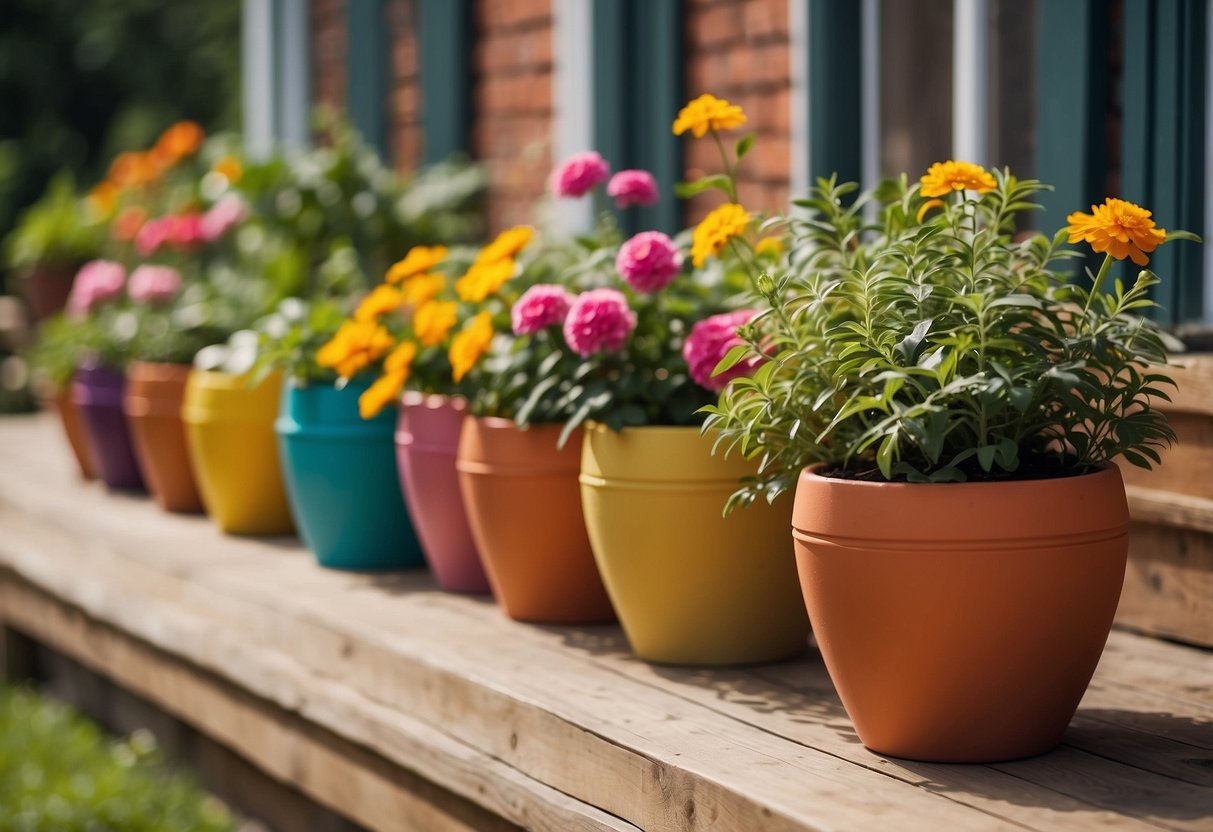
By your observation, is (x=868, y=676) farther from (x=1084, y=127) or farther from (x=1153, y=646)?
(x=1084, y=127)

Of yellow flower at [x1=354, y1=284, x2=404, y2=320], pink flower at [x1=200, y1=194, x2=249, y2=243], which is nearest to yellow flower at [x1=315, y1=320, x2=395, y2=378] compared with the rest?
yellow flower at [x1=354, y1=284, x2=404, y2=320]

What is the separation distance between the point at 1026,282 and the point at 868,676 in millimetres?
509

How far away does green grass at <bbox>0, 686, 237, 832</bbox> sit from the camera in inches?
139

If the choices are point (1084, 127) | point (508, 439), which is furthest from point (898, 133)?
point (508, 439)

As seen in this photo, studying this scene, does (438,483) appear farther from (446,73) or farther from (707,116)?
(446,73)

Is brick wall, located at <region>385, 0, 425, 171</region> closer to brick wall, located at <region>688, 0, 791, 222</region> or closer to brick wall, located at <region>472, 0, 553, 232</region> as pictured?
brick wall, located at <region>472, 0, 553, 232</region>

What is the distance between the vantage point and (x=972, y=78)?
274cm

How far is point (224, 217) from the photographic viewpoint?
441 cm

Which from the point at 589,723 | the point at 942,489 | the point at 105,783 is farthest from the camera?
the point at 105,783

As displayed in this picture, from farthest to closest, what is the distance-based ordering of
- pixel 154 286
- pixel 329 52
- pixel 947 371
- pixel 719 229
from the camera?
1. pixel 329 52
2. pixel 154 286
3. pixel 719 229
4. pixel 947 371

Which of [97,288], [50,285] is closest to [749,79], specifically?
[97,288]

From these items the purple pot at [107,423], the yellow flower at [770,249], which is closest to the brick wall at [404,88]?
the purple pot at [107,423]

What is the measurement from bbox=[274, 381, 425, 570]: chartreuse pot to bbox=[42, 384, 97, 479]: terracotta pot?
157cm

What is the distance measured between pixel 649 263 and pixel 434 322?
52 centimetres
